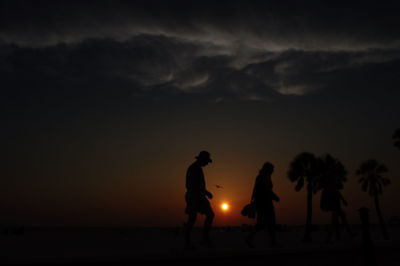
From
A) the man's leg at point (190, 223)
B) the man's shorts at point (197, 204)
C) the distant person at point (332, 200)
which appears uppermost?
the distant person at point (332, 200)

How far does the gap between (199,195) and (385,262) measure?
449 cm

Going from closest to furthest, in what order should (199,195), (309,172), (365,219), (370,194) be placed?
(365,219) < (199,195) < (309,172) < (370,194)

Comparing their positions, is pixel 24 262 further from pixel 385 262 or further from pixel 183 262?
pixel 385 262

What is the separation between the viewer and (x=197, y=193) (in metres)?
11.3

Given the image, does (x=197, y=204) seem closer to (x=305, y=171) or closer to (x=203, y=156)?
(x=203, y=156)

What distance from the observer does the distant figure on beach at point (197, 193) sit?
1114 centimetres

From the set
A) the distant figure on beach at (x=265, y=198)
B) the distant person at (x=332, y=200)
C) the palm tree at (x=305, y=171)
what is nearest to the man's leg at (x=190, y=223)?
the distant figure on beach at (x=265, y=198)

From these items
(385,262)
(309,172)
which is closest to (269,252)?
(385,262)

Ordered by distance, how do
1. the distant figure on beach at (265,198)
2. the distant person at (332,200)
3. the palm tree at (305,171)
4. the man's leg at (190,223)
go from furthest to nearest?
the palm tree at (305,171), the distant person at (332,200), the distant figure on beach at (265,198), the man's leg at (190,223)

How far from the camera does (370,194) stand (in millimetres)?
61938

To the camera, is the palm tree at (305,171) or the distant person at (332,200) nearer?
the distant person at (332,200)

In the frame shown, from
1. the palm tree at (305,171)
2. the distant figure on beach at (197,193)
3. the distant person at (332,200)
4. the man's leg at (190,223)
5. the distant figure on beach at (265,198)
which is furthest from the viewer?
the palm tree at (305,171)

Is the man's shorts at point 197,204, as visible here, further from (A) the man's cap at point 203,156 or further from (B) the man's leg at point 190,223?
(A) the man's cap at point 203,156

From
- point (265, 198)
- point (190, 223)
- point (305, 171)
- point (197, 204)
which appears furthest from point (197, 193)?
point (305, 171)
